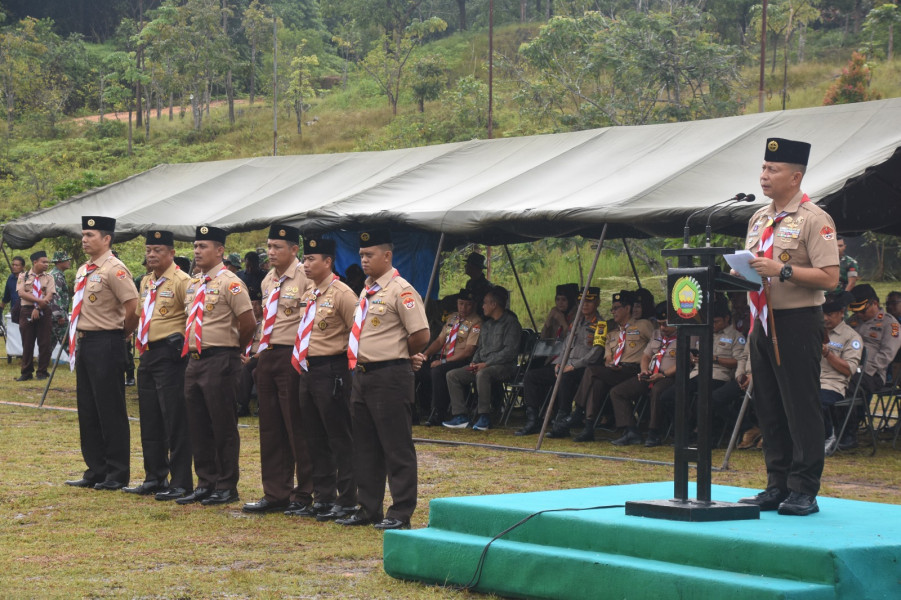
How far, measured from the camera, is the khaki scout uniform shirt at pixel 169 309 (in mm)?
8383

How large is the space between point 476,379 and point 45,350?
8238 mm

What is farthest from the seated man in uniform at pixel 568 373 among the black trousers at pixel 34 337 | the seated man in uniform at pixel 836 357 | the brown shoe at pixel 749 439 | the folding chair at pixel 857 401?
the black trousers at pixel 34 337

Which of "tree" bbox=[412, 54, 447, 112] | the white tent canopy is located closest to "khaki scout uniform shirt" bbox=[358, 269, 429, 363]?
the white tent canopy

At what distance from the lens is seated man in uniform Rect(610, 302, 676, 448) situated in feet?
36.8

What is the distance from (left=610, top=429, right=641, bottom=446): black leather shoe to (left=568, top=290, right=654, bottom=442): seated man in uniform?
1.17 feet

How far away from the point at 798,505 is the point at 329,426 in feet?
10.9

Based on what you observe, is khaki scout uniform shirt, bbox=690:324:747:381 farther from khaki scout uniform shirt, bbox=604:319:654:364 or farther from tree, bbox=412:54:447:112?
tree, bbox=412:54:447:112

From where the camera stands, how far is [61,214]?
659 inches

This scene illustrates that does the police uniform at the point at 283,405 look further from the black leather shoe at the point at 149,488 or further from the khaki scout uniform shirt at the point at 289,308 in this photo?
the black leather shoe at the point at 149,488

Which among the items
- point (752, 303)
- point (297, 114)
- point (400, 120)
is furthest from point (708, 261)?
point (297, 114)

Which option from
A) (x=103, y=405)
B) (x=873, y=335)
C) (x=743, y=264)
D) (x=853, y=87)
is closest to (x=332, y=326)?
(x=103, y=405)

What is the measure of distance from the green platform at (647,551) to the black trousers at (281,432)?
2056mm

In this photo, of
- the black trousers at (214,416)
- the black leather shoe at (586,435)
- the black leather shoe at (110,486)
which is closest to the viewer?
the black trousers at (214,416)

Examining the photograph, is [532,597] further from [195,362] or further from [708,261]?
[195,362]
